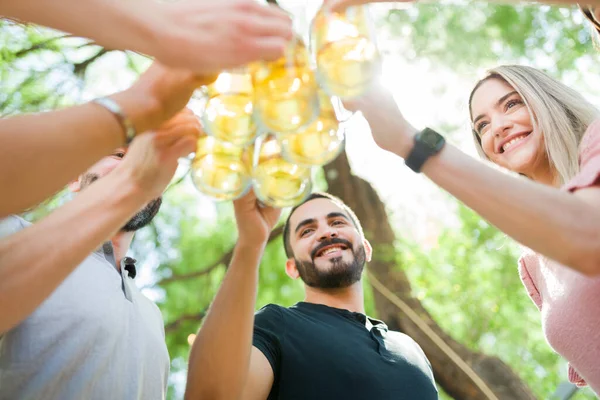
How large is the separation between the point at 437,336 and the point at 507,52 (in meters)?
3.44

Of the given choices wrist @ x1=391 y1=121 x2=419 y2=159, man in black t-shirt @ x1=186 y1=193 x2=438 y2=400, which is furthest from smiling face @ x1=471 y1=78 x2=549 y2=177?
man in black t-shirt @ x1=186 y1=193 x2=438 y2=400

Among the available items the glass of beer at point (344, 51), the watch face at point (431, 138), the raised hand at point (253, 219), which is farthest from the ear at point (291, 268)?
the glass of beer at point (344, 51)

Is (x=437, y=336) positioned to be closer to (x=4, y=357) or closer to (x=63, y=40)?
(x=4, y=357)

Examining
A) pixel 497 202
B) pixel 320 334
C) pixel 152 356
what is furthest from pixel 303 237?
pixel 497 202

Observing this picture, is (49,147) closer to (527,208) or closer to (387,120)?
(387,120)

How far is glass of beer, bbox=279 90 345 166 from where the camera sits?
1.41 metres

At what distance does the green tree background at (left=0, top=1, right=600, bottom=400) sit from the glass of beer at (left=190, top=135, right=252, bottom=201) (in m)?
4.31

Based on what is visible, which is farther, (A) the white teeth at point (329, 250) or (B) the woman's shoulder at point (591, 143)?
(A) the white teeth at point (329, 250)

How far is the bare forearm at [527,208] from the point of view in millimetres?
1407

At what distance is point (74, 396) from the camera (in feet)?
6.20

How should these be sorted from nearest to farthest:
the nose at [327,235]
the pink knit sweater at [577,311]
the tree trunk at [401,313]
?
the pink knit sweater at [577,311], the nose at [327,235], the tree trunk at [401,313]

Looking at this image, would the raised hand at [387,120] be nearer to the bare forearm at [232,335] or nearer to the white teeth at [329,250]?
the bare forearm at [232,335]

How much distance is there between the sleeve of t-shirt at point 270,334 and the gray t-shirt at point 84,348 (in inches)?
15.5

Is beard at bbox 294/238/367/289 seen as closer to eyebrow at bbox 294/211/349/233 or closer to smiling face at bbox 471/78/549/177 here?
eyebrow at bbox 294/211/349/233
